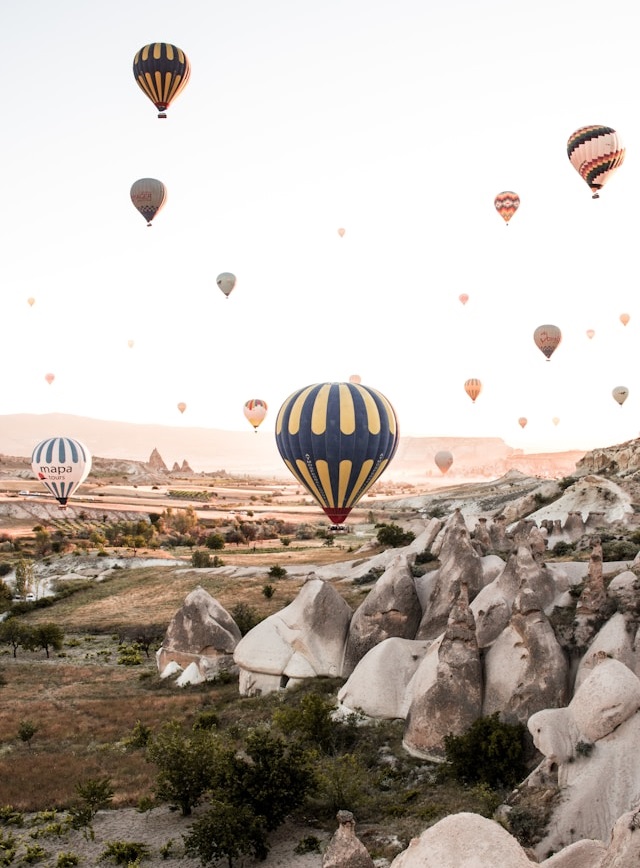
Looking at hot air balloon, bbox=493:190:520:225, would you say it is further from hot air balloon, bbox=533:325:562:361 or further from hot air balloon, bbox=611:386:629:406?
hot air balloon, bbox=611:386:629:406

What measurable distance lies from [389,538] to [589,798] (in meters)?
53.9

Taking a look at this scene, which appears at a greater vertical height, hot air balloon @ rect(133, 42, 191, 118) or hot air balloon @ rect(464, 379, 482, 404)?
hot air balloon @ rect(133, 42, 191, 118)

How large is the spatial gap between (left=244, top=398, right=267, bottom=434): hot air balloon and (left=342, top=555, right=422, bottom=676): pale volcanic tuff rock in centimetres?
8413

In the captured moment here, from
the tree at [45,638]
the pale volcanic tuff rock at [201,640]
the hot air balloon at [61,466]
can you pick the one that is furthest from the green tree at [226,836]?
the hot air balloon at [61,466]

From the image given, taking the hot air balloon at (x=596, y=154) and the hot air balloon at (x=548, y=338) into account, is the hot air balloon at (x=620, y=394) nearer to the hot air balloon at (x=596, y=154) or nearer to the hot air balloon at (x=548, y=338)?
the hot air balloon at (x=548, y=338)

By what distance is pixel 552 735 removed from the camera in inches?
741

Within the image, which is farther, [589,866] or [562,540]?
[562,540]

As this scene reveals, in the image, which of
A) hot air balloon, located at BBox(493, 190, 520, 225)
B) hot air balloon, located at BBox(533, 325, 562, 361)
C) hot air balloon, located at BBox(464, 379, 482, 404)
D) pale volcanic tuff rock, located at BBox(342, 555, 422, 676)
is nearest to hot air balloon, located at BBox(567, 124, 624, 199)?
hot air balloon, located at BBox(493, 190, 520, 225)

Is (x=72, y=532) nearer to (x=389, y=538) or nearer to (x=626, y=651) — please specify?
(x=389, y=538)

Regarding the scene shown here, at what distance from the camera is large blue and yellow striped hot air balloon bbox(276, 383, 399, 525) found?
4206 centimetres

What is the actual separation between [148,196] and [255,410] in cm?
5260

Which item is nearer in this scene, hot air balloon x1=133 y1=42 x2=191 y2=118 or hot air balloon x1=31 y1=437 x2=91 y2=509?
hot air balloon x1=133 y1=42 x2=191 y2=118

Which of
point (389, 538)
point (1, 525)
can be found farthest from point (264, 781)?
point (1, 525)

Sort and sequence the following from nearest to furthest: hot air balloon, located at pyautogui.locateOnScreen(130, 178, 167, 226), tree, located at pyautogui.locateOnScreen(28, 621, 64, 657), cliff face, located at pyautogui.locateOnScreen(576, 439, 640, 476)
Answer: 1. tree, located at pyautogui.locateOnScreen(28, 621, 64, 657)
2. hot air balloon, located at pyautogui.locateOnScreen(130, 178, 167, 226)
3. cliff face, located at pyautogui.locateOnScreen(576, 439, 640, 476)
